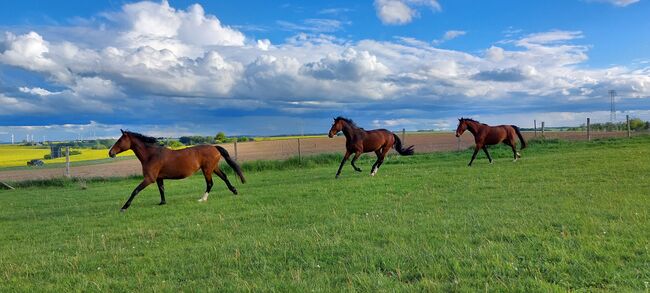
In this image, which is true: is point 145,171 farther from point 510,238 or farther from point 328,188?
point 510,238

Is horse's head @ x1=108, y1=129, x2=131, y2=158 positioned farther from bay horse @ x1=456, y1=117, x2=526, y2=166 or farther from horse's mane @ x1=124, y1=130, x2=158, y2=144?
bay horse @ x1=456, y1=117, x2=526, y2=166

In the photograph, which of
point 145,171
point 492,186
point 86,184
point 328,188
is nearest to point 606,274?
point 492,186

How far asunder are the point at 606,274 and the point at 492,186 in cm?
729

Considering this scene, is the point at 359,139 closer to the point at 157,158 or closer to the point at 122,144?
the point at 157,158

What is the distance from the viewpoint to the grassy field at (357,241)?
4.50 m

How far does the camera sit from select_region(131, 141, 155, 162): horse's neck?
11250mm

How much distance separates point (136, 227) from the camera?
27.5 ft

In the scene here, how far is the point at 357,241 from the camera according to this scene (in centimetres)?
611

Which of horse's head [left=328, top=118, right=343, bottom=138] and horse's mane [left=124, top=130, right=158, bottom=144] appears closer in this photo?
horse's mane [left=124, top=130, right=158, bottom=144]

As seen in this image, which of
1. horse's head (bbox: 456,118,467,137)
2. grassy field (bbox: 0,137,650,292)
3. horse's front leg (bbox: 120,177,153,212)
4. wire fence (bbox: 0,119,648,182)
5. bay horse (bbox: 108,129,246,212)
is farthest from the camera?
wire fence (bbox: 0,119,648,182)

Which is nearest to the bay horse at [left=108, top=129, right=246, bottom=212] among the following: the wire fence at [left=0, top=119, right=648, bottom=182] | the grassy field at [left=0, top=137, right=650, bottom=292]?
the grassy field at [left=0, top=137, right=650, bottom=292]

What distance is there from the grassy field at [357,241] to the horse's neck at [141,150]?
48.5 inches

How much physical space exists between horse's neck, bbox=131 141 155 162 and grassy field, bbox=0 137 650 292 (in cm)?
123

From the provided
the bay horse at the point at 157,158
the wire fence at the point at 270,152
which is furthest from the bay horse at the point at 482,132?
the bay horse at the point at 157,158
